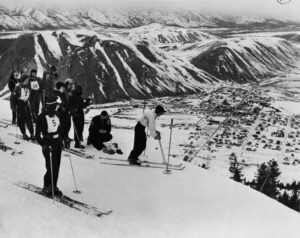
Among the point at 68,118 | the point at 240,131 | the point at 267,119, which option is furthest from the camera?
the point at 267,119

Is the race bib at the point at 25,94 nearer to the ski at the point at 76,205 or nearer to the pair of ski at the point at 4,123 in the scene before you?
the pair of ski at the point at 4,123

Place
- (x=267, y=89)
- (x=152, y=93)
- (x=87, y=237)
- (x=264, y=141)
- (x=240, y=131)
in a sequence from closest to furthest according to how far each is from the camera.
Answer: (x=87, y=237) < (x=264, y=141) < (x=240, y=131) < (x=152, y=93) < (x=267, y=89)

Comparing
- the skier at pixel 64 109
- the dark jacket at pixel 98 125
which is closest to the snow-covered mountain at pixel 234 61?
the dark jacket at pixel 98 125

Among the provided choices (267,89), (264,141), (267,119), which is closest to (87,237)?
(264,141)

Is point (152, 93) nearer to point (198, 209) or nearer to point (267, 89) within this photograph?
point (267, 89)

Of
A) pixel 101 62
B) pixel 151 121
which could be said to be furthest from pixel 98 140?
pixel 101 62
